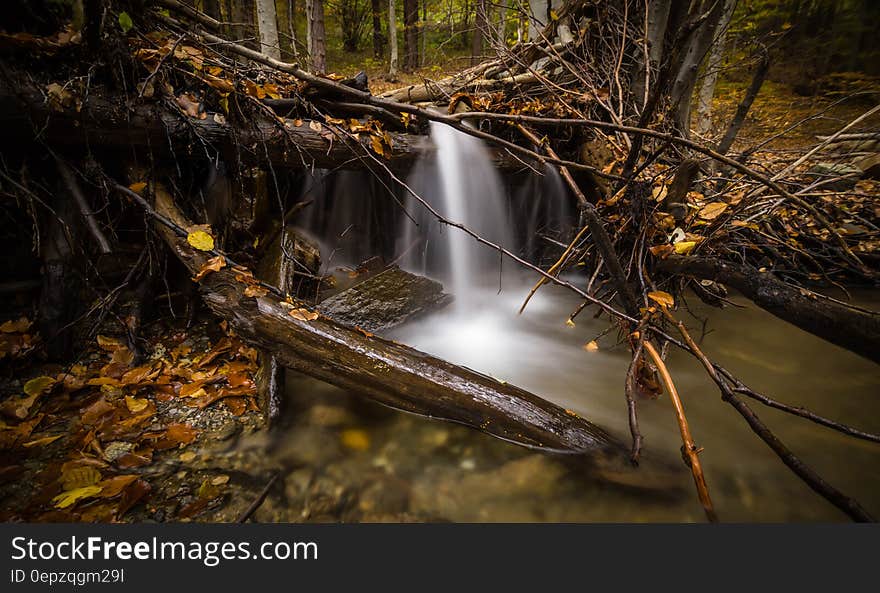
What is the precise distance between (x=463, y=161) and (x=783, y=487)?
387cm

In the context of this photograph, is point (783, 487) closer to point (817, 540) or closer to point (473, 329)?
point (817, 540)

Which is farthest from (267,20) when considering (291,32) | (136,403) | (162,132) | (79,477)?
(79,477)

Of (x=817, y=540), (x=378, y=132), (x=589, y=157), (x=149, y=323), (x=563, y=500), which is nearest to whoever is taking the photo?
(x=817, y=540)

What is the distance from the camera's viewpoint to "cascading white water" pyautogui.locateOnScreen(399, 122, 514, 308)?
13.4ft

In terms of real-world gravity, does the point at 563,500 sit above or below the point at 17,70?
below

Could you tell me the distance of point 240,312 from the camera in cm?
202

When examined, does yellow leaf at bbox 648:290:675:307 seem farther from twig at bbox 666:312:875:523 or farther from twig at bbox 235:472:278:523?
twig at bbox 235:472:278:523

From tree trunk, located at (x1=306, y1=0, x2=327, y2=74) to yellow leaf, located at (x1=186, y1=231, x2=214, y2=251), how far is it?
8.85 metres

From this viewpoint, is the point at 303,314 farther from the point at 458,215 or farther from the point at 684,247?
the point at 458,215

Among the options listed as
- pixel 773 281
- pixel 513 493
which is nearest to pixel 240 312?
pixel 513 493

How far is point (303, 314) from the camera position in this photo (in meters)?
2.12

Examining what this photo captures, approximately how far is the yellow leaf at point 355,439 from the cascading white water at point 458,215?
7.27 ft

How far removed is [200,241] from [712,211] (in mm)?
3632

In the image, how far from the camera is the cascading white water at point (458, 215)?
13.4ft
